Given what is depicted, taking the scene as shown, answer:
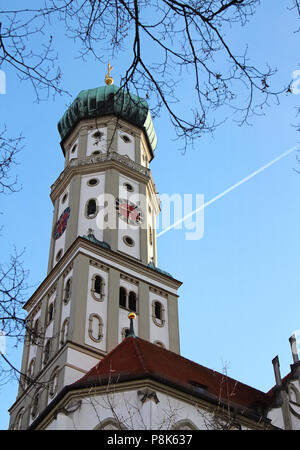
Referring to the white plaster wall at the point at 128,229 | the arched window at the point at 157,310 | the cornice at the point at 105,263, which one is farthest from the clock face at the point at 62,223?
the arched window at the point at 157,310

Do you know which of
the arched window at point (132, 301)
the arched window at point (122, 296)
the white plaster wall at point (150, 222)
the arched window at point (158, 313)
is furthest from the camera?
the white plaster wall at point (150, 222)

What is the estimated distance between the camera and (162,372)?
20969 millimetres

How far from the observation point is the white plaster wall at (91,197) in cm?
3346

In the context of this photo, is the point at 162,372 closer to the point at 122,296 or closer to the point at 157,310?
the point at 122,296

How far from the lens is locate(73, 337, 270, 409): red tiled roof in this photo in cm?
1961

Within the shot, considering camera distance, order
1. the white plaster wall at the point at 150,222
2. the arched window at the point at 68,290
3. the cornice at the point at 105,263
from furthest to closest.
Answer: the white plaster wall at the point at 150,222 → the cornice at the point at 105,263 → the arched window at the point at 68,290

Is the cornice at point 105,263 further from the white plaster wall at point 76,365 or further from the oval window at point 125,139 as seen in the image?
the oval window at point 125,139

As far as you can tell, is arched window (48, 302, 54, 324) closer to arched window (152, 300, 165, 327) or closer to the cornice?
the cornice

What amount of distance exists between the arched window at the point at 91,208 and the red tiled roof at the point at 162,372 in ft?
Answer: 36.3

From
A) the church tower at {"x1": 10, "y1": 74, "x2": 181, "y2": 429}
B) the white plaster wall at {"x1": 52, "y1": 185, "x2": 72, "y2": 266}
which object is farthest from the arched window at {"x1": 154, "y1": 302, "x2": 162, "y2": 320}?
the white plaster wall at {"x1": 52, "y1": 185, "x2": 72, "y2": 266}

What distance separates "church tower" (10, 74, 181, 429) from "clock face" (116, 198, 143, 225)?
59 mm

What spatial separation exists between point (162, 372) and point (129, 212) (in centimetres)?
1509
